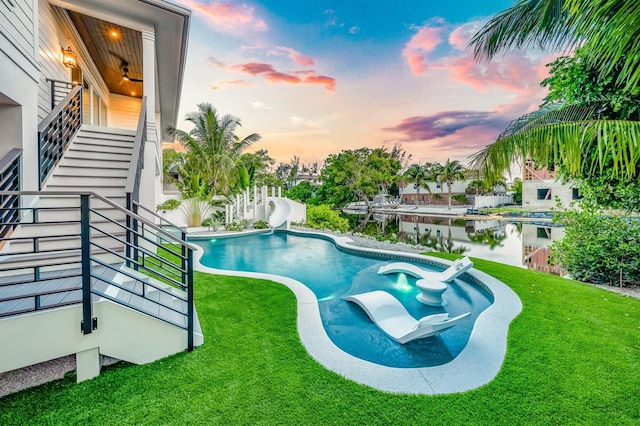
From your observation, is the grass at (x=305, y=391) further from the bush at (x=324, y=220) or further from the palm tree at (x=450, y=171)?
the palm tree at (x=450, y=171)

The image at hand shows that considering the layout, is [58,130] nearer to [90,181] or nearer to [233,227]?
[90,181]

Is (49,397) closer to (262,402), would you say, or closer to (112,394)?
(112,394)

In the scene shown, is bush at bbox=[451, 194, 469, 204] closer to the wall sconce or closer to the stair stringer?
the wall sconce

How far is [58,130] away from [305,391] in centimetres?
621

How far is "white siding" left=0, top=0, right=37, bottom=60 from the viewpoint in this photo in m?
3.55

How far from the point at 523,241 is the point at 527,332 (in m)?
15.0

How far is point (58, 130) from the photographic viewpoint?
5.00 meters

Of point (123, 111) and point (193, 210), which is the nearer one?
point (123, 111)

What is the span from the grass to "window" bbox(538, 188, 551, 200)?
116ft

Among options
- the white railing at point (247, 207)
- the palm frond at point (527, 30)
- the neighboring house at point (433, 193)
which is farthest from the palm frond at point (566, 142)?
the neighboring house at point (433, 193)

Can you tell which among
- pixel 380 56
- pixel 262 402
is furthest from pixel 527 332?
pixel 380 56

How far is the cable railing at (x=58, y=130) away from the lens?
14.6ft

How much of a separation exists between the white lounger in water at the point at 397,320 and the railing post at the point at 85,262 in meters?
3.64

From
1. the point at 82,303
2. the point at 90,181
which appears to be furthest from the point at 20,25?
the point at 82,303
